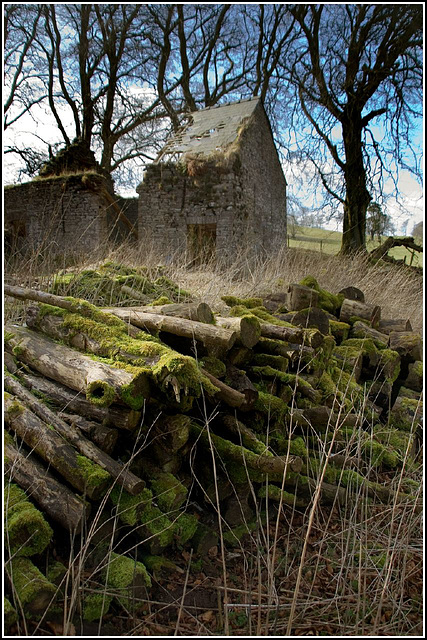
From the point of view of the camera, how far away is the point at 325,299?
5.90 meters

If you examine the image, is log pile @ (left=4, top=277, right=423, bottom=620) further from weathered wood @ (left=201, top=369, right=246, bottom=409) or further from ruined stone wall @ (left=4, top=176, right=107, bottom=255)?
ruined stone wall @ (left=4, top=176, right=107, bottom=255)

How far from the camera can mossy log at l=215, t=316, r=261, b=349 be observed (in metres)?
3.20

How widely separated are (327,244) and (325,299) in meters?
22.4

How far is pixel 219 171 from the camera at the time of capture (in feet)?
41.3

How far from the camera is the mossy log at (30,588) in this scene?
1.71 m

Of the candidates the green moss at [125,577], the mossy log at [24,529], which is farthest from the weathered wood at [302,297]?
the mossy log at [24,529]

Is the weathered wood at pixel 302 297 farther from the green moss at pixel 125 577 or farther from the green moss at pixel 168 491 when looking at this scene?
the green moss at pixel 125 577

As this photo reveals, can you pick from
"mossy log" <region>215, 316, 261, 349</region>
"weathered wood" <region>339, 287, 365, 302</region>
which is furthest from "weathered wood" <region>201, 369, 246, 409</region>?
"weathered wood" <region>339, 287, 365, 302</region>

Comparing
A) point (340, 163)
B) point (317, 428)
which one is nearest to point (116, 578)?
point (317, 428)

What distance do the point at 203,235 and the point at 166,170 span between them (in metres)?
2.36

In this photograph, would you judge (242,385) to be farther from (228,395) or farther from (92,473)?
Result: (92,473)

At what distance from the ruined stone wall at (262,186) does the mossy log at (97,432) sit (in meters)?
11.4

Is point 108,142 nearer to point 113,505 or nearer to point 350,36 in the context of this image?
point 350,36

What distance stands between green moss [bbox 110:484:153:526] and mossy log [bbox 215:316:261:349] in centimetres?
135
